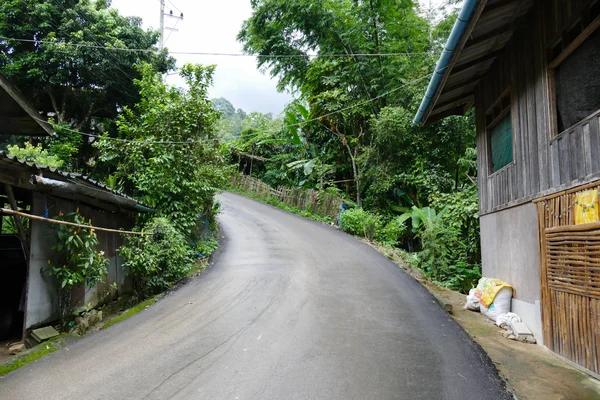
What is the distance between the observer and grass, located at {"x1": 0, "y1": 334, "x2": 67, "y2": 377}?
4.12m

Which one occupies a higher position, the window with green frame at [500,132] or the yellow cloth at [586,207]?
the window with green frame at [500,132]

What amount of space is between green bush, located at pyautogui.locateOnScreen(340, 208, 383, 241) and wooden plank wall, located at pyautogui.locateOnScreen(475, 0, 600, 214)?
6.26 meters

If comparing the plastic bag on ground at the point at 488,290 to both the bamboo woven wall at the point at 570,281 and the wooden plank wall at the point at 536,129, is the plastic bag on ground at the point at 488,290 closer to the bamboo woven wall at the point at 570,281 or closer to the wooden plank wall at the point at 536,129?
the bamboo woven wall at the point at 570,281

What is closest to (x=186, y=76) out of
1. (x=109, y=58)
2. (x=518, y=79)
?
(x=109, y=58)

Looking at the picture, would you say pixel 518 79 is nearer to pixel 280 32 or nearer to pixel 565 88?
pixel 565 88

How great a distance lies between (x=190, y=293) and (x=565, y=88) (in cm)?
744

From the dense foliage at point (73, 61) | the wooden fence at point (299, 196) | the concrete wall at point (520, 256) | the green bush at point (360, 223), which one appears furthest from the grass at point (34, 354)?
the wooden fence at point (299, 196)

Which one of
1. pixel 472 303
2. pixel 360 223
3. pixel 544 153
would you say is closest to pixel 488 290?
pixel 472 303

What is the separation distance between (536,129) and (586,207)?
176 cm

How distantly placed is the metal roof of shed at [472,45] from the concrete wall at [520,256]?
2.73 meters

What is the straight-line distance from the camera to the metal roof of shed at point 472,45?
193 inches

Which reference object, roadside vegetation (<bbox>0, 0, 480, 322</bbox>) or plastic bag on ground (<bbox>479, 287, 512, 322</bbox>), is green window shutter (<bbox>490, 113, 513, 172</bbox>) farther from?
roadside vegetation (<bbox>0, 0, 480, 322</bbox>)

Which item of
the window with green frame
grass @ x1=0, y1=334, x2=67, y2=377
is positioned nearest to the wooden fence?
the window with green frame

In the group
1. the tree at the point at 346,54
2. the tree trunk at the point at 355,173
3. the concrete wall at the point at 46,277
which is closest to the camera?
the concrete wall at the point at 46,277
